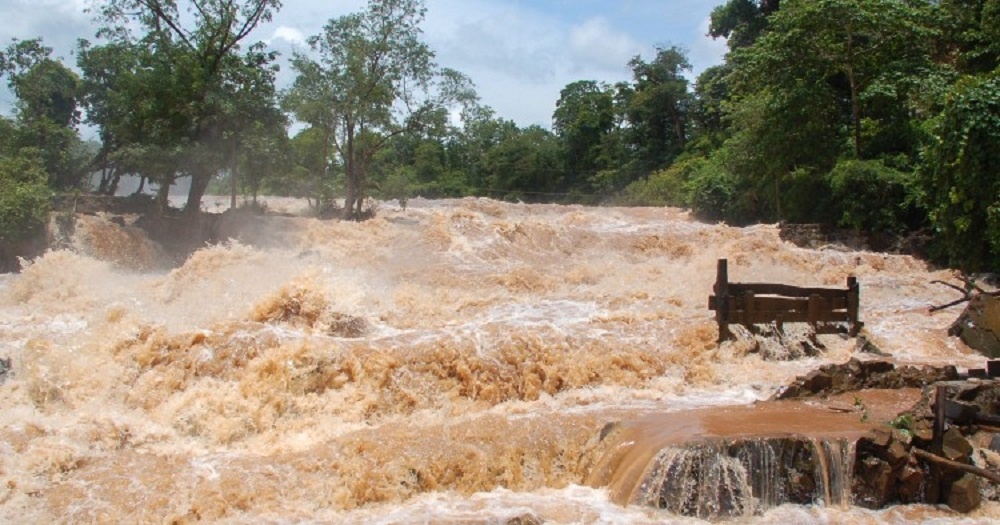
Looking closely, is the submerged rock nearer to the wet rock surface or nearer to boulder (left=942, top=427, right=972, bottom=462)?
the wet rock surface

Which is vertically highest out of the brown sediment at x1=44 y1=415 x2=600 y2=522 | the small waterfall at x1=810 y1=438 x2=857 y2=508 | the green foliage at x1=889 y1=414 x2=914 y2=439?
the green foliage at x1=889 y1=414 x2=914 y2=439

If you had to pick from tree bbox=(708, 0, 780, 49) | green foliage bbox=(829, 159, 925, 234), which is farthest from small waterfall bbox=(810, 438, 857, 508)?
tree bbox=(708, 0, 780, 49)

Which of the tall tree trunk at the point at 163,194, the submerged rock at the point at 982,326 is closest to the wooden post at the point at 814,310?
the submerged rock at the point at 982,326

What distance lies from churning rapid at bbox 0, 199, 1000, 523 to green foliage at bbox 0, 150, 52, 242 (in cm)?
150

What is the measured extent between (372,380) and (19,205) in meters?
11.8

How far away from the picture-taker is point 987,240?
51.9 feet

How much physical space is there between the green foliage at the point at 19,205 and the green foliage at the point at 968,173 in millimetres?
19033

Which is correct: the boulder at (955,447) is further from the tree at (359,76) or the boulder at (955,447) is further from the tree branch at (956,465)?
the tree at (359,76)

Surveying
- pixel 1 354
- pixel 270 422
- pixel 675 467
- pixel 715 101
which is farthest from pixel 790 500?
pixel 715 101

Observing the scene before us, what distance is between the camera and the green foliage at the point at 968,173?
49.2 feet

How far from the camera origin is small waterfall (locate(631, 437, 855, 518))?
6.72 m

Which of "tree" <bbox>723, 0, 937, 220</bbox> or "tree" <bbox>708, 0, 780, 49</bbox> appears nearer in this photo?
"tree" <bbox>723, 0, 937, 220</bbox>

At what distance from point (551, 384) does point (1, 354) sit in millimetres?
6957

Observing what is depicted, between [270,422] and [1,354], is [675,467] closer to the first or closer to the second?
[270,422]
